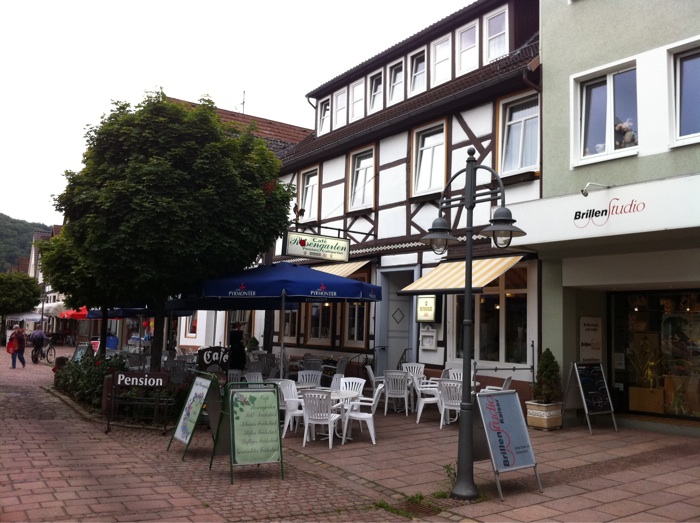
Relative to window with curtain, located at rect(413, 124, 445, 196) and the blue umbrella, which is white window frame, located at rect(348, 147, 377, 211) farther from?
the blue umbrella

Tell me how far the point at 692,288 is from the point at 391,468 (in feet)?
20.3

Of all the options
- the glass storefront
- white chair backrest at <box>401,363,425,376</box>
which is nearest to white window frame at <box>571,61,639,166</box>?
the glass storefront

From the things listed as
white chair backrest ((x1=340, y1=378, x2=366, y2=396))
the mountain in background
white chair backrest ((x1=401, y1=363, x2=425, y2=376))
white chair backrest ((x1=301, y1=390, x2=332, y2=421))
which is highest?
the mountain in background

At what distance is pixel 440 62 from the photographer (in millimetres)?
15320

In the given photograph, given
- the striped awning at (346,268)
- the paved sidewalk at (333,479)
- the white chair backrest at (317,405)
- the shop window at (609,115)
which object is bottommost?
the paved sidewalk at (333,479)

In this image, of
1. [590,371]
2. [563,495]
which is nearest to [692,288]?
[590,371]

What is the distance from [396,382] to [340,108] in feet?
31.5

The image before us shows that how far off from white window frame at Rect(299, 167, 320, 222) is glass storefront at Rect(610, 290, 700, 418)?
8.98 metres

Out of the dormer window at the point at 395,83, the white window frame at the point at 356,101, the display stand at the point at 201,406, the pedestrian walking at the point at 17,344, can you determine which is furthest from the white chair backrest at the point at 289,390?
the pedestrian walking at the point at 17,344

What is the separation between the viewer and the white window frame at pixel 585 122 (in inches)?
407

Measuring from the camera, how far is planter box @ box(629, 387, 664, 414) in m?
10.9

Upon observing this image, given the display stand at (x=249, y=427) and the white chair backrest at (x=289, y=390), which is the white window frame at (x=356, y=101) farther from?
the display stand at (x=249, y=427)

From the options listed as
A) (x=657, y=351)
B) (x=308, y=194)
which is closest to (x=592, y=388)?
(x=657, y=351)

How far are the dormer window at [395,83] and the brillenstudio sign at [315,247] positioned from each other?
15.7 feet
